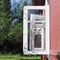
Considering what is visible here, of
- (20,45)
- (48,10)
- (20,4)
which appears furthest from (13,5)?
(48,10)

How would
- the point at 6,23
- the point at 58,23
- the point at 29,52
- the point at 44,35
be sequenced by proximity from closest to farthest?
the point at 58,23, the point at 29,52, the point at 44,35, the point at 6,23

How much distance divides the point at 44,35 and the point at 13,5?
1726cm

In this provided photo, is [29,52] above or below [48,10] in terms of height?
below

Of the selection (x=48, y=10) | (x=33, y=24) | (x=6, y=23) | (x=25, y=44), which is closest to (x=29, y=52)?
(x=25, y=44)

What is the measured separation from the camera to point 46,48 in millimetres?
4148

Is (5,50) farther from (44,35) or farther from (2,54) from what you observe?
(44,35)

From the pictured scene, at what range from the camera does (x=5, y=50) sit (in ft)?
68.1

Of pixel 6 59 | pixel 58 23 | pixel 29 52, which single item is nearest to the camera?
pixel 58 23

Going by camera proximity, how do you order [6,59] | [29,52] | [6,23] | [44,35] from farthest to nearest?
[6,23]
[6,59]
[44,35]
[29,52]

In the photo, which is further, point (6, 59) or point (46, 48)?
point (6, 59)

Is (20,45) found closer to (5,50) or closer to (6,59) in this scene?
(5,50)

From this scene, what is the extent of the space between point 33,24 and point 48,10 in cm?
34

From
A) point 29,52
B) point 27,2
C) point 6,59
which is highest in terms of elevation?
point 27,2

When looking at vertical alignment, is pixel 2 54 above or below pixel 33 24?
below
